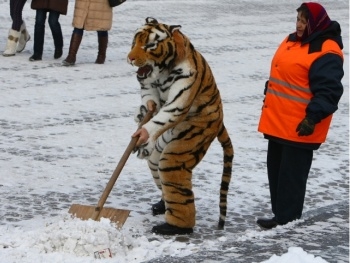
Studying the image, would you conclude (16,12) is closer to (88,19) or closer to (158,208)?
(88,19)

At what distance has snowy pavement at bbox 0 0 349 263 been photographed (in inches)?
229

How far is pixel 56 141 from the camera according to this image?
8742 mm

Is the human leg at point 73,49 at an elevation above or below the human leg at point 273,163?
below

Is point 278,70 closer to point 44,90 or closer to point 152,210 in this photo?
point 152,210

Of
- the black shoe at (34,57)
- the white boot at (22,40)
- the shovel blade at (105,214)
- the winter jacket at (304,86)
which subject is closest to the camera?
the shovel blade at (105,214)

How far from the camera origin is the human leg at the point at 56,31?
41.2 feet

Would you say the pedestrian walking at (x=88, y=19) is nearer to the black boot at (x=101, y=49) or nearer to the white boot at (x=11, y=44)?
the black boot at (x=101, y=49)

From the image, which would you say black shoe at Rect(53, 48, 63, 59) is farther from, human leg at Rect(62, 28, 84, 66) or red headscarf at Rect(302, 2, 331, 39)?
red headscarf at Rect(302, 2, 331, 39)

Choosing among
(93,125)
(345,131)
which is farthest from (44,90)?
(345,131)

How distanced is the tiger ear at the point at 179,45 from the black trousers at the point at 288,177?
91 cm

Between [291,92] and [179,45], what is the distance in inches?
31.1

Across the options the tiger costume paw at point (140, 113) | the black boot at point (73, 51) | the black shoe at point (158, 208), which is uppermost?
the tiger costume paw at point (140, 113)

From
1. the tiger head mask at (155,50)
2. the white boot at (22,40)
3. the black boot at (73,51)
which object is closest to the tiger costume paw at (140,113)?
the tiger head mask at (155,50)

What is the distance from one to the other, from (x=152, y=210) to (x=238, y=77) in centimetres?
603
